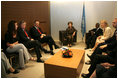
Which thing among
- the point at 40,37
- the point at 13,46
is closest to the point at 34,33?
the point at 40,37

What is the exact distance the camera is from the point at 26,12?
4176mm

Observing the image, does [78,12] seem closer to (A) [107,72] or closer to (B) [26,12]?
(B) [26,12]

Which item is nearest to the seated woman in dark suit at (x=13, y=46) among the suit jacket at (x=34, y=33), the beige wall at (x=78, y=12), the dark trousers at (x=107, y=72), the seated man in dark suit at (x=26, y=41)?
the seated man in dark suit at (x=26, y=41)

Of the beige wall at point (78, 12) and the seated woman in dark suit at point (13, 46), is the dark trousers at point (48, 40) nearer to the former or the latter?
the seated woman in dark suit at point (13, 46)

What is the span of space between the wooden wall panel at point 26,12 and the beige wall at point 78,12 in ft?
1.50

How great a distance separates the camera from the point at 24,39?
3.50m

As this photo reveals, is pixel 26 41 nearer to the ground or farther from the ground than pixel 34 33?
nearer to the ground

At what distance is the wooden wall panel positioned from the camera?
3340 millimetres

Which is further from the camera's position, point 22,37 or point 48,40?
point 48,40

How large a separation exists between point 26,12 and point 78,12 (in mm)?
2559

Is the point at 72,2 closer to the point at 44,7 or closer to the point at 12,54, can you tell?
the point at 44,7

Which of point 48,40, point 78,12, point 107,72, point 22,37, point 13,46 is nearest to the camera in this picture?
point 107,72

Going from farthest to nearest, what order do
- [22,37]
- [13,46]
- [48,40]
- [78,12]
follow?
[78,12] → [48,40] → [22,37] → [13,46]

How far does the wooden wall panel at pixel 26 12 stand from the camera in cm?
334
